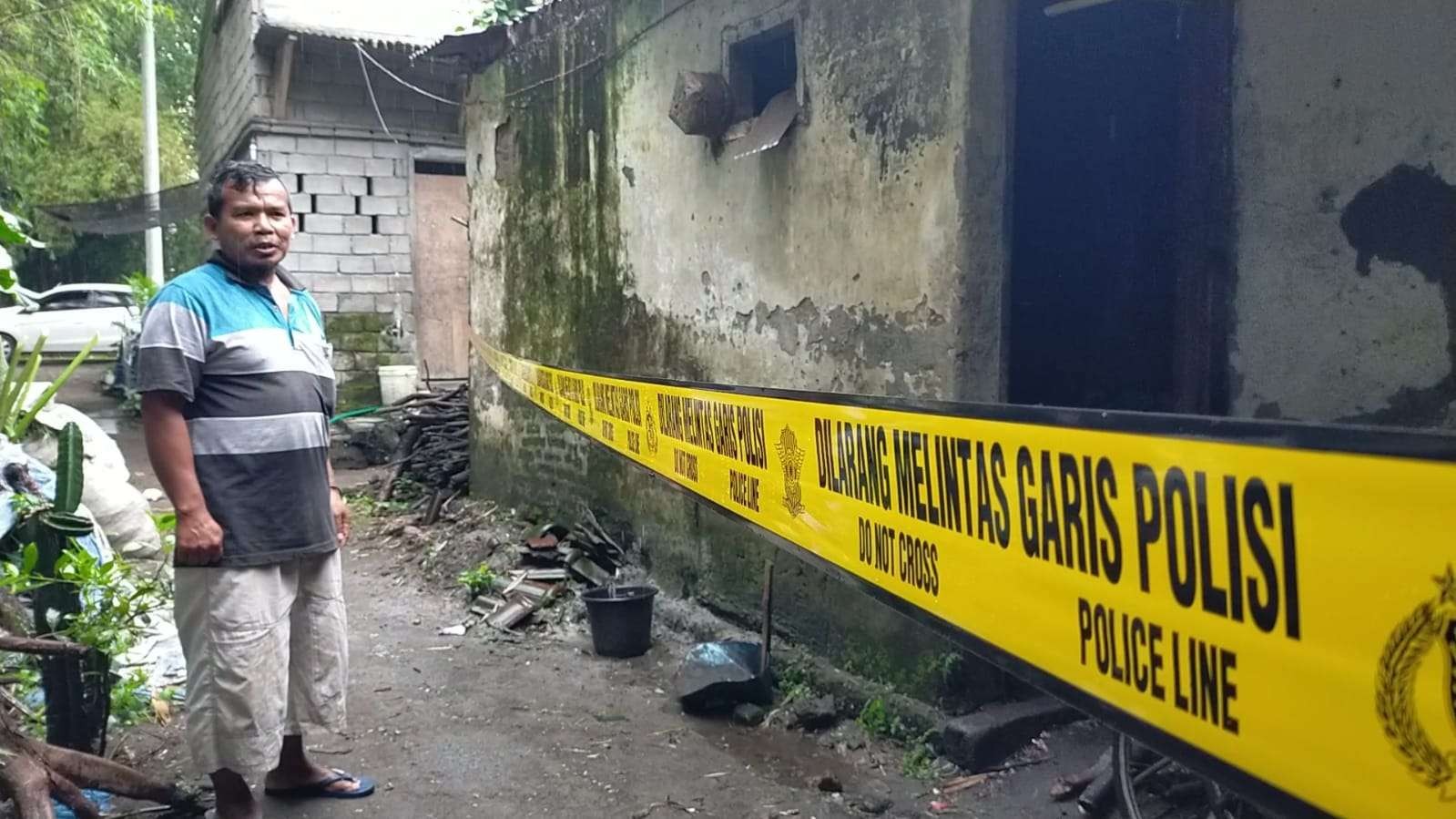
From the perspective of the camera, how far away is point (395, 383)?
13375 millimetres

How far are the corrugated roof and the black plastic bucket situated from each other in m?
9.29

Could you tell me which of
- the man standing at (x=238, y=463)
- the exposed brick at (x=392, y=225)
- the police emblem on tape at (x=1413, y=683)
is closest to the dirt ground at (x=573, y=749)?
the man standing at (x=238, y=463)

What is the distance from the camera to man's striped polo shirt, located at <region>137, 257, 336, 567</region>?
122 inches

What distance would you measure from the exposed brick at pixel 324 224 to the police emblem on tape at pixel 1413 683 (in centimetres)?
1312

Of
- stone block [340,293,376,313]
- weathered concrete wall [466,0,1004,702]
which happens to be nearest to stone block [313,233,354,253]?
stone block [340,293,376,313]

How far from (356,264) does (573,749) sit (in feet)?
33.7

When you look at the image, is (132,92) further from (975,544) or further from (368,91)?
(975,544)

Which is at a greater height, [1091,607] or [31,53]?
[31,53]

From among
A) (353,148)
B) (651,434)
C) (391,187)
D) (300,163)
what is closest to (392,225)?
(391,187)

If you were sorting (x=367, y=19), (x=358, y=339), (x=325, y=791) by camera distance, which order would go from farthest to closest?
(x=367, y=19), (x=358, y=339), (x=325, y=791)

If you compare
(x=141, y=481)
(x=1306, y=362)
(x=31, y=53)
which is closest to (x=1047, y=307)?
(x=1306, y=362)

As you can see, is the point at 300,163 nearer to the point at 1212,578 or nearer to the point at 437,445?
the point at 437,445

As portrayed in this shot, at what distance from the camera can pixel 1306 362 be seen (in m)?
3.73

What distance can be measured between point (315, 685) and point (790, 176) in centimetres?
287
